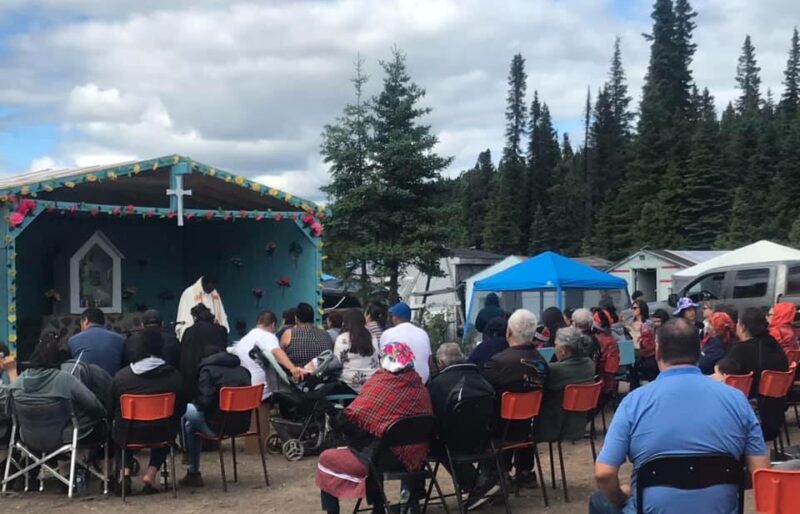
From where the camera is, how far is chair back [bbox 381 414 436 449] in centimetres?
501

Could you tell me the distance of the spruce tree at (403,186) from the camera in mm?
22734

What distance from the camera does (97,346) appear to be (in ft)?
23.1

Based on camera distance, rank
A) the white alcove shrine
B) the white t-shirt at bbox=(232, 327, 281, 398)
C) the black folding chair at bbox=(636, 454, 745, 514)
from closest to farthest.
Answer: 1. the black folding chair at bbox=(636, 454, 745, 514)
2. the white t-shirt at bbox=(232, 327, 281, 398)
3. the white alcove shrine

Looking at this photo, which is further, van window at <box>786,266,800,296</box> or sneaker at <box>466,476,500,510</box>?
van window at <box>786,266,800,296</box>

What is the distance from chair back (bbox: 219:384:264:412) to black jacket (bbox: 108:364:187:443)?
289 millimetres

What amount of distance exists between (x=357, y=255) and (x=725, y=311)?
15245mm

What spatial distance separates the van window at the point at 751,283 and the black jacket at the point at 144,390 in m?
11.0

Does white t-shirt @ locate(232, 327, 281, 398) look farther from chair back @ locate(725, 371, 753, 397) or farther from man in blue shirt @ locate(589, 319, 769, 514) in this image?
man in blue shirt @ locate(589, 319, 769, 514)

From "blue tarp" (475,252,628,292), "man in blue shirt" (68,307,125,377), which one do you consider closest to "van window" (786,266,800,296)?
"blue tarp" (475,252,628,292)

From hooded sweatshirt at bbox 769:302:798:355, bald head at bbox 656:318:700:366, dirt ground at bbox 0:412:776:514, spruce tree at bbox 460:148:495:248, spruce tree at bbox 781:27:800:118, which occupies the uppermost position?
spruce tree at bbox 781:27:800:118

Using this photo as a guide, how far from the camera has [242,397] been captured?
6.44 meters

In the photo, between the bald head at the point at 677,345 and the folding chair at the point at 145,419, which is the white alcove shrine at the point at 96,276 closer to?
the folding chair at the point at 145,419

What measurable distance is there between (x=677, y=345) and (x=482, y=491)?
313 centimetres

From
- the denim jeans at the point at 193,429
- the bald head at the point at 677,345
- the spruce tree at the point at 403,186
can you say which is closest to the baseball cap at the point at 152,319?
the denim jeans at the point at 193,429
